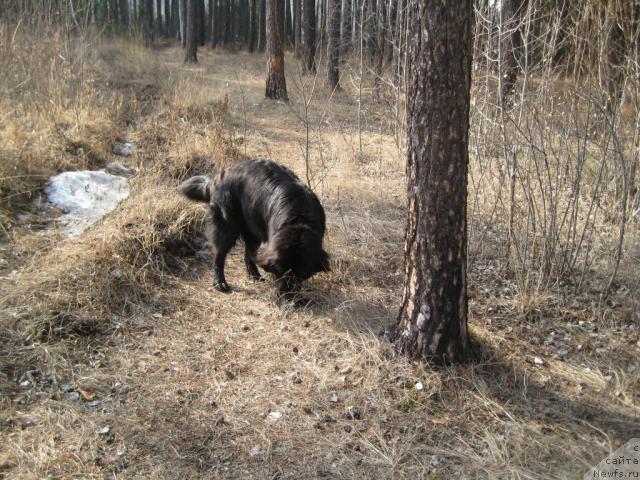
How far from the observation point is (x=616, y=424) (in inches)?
114

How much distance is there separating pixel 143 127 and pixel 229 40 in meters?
26.0

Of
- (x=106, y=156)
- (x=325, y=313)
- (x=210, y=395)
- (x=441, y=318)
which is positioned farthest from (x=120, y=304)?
(x=106, y=156)

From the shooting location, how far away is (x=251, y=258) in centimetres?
486

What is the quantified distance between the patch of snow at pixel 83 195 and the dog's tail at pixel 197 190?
104 cm

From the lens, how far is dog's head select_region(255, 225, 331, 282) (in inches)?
157

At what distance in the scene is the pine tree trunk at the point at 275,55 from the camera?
11055mm

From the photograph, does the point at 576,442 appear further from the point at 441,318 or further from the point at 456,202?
the point at 456,202

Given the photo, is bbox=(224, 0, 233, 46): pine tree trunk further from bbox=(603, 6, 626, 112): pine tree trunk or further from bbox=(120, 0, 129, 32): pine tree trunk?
bbox=(603, 6, 626, 112): pine tree trunk

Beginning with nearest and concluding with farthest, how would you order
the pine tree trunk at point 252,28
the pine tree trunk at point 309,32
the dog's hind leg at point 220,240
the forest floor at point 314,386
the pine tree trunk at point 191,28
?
the forest floor at point 314,386 → the dog's hind leg at point 220,240 → the pine tree trunk at point 309,32 → the pine tree trunk at point 191,28 → the pine tree trunk at point 252,28

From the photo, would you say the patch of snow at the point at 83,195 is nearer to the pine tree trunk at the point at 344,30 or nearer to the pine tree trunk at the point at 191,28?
the pine tree trunk at the point at 344,30

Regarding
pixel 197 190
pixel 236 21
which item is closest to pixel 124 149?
pixel 197 190

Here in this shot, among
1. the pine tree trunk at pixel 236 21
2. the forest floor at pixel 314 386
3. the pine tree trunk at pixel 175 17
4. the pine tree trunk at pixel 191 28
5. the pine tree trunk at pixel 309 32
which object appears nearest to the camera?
the forest floor at pixel 314 386

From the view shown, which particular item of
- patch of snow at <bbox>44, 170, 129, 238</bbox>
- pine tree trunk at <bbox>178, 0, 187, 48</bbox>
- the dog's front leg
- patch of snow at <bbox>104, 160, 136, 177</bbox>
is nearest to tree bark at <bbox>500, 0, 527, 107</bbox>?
the dog's front leg

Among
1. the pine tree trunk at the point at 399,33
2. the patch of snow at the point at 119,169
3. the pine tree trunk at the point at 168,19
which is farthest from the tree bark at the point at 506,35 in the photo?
the pine tree trunk at the point at 168,19
